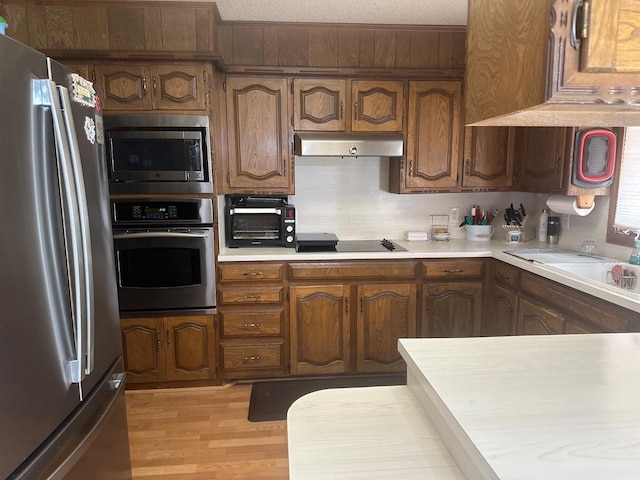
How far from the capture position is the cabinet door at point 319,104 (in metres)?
2.89

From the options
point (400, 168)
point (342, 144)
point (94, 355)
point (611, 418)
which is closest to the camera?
point (611, 418)

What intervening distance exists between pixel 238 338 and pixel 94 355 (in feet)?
4.96

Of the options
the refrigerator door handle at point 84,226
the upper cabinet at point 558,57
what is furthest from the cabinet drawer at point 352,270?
the upper cabinet at point 558,57

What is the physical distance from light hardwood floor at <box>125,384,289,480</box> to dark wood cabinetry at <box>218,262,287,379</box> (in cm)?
19

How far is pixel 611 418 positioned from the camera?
0.83m

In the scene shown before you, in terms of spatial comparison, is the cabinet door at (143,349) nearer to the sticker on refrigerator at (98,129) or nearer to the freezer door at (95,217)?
the freezer door at (95,217)

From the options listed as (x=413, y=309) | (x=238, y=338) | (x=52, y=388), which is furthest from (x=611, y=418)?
(x=238, y=338)

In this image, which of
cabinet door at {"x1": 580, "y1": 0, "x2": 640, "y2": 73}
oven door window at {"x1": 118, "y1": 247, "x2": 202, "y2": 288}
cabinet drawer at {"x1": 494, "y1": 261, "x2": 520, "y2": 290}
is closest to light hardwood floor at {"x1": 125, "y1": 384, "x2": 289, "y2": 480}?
oven door window at {"x1": 118, "y1": 247, "x2": 202, "y2": 288}

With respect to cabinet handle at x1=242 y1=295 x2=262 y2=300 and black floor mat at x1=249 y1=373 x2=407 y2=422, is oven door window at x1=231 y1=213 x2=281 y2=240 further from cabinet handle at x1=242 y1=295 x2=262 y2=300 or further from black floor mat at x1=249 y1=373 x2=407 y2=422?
black floor mat at x1=249 y1=373 x2=407 y2=422

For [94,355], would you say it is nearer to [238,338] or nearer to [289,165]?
[238,338]

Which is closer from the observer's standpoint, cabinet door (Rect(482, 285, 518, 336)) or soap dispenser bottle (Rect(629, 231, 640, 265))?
soap dispenser bottle (Rect(629, 231, 640, 265))

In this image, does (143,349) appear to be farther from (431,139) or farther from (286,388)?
(431,139)

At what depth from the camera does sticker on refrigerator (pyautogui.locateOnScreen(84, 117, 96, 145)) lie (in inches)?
53.1

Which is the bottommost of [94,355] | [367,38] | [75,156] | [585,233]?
[94,355]
